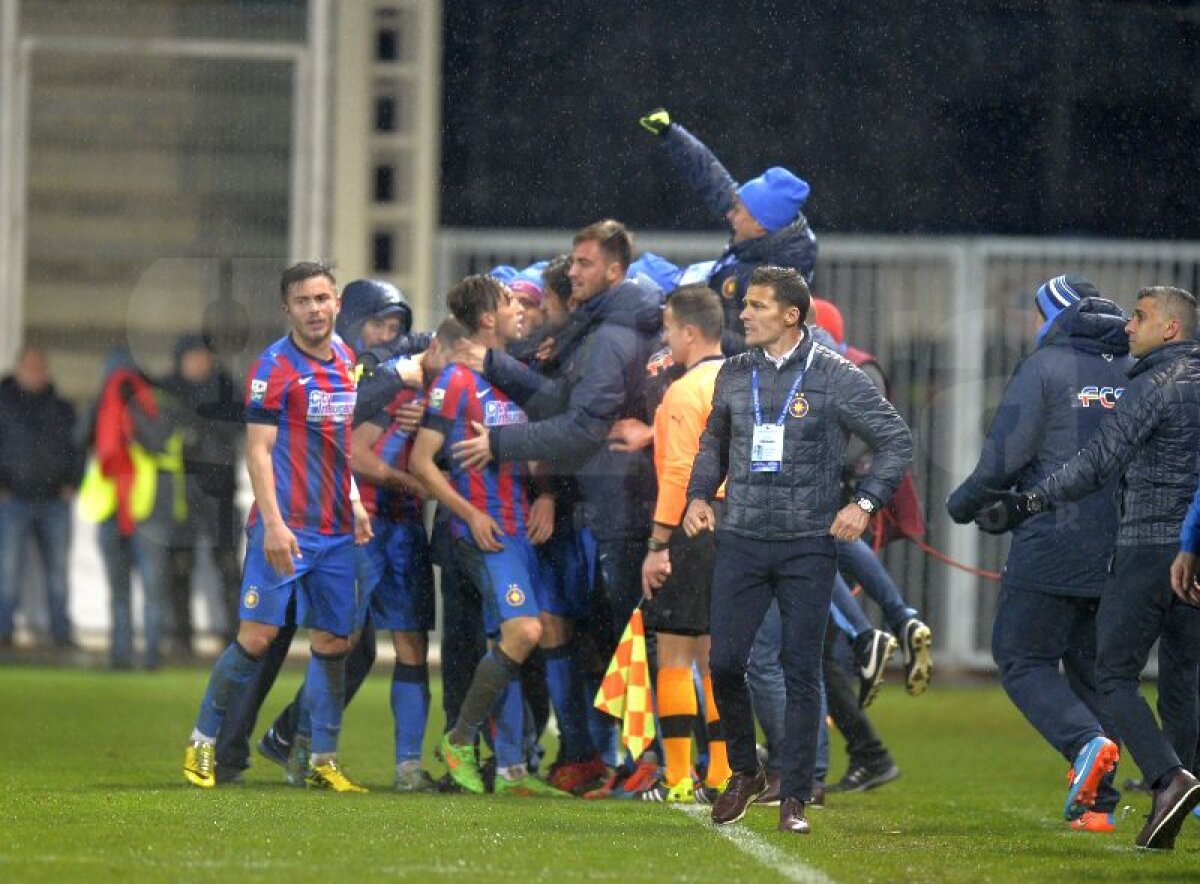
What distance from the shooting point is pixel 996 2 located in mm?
14570

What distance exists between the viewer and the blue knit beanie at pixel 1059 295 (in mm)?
7828

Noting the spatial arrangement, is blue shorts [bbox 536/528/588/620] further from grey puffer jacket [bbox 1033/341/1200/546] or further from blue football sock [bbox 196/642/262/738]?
grey puffer jacket [bbox 1033/341/1200/546]

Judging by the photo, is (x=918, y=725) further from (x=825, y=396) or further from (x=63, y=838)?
(x=63, y=838)

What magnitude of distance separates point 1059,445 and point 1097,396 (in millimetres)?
207

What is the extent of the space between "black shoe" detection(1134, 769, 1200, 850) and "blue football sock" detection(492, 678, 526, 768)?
2.45 metres

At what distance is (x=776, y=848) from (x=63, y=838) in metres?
1.98

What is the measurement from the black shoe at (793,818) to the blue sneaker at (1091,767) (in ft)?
2.96

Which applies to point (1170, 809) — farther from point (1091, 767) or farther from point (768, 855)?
point (768, 855)

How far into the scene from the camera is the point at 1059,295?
25.8ft

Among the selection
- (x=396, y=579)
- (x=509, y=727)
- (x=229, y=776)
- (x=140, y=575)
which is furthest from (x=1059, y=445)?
(x=140, y=575)

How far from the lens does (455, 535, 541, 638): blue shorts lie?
799 centimetres

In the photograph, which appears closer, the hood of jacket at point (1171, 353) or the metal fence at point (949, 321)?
the hood of jacket at point (1171, 353)

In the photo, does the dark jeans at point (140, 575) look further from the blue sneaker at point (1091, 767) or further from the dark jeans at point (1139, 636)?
the dark jeans at point (1139, 636)

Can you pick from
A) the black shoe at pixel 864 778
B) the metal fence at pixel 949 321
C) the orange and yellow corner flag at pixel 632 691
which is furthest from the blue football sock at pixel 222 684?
the metal fence at pixel 949 321
